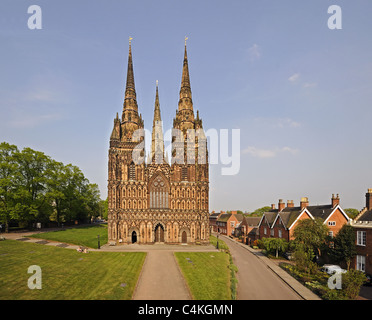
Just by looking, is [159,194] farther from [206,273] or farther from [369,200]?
[369,200]

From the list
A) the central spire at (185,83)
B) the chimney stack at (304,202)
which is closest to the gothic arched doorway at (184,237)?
the chimney stack at (304,202)

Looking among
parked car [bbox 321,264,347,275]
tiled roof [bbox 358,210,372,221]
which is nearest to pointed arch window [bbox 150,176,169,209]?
parked car [bbox 321,264,347,275]

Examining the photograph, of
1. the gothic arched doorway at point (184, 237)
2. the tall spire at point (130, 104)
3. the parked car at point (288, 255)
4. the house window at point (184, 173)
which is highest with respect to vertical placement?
the tall spire at point (130, 104)

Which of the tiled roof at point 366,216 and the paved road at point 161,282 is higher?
the tiled roof at point 366,216

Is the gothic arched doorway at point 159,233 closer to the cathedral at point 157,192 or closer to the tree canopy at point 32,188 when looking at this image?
the cathedral at point 157,192

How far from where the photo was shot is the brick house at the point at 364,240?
2350 cm

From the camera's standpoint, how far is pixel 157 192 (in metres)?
46.1

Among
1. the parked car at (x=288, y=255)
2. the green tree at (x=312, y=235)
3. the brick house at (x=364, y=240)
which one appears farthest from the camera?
the parked car at (x=288, y=255)

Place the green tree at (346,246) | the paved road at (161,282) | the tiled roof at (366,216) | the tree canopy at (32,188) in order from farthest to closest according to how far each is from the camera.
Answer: the tree canopy at (32,188), the tiled roof at (366,216), the green tree at (346,246), the paved road at (161,282)

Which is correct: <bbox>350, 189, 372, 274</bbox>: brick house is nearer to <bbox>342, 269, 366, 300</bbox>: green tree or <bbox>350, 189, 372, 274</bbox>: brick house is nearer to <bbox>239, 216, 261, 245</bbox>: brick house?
<bbox>342, 269, 366, 300</bbox>: green tree

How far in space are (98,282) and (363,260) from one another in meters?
29.4

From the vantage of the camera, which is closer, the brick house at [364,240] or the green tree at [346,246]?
the brick house at [364,240]

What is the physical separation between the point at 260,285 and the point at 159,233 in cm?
2789
